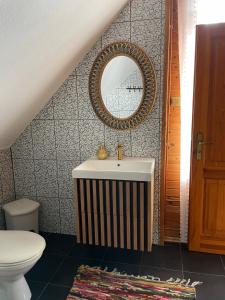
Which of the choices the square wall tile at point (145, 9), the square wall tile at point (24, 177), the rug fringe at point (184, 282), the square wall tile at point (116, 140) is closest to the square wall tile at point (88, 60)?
the square wall tile at point (145, 9)

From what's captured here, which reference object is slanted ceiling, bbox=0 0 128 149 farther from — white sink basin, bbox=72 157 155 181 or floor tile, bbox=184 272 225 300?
floor tile, bbox=184 272 225 300

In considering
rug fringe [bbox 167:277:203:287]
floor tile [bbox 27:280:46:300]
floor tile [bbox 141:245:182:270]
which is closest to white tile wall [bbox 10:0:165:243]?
floor tile [bbox 141:245:182:270]

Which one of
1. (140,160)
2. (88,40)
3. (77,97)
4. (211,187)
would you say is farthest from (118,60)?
(211,187)

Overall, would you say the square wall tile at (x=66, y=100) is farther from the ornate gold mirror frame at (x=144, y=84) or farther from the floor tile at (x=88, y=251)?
the floor tile at (x=88, y=251)

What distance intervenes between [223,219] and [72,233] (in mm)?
1497

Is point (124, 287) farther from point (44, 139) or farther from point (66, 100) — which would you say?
point (66, 100)

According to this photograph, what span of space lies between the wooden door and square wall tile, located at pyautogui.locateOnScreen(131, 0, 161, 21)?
385 millimetres

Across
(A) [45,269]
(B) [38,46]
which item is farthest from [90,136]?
(A) [45,269]

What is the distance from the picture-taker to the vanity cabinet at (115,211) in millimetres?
1911

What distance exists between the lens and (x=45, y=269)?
6.91 feet

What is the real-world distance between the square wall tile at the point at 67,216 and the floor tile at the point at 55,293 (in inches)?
30.1

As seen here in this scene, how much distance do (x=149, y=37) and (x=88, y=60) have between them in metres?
0.57

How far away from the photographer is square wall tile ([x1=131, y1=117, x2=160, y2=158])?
2254mm

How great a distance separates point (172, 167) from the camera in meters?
2.39
